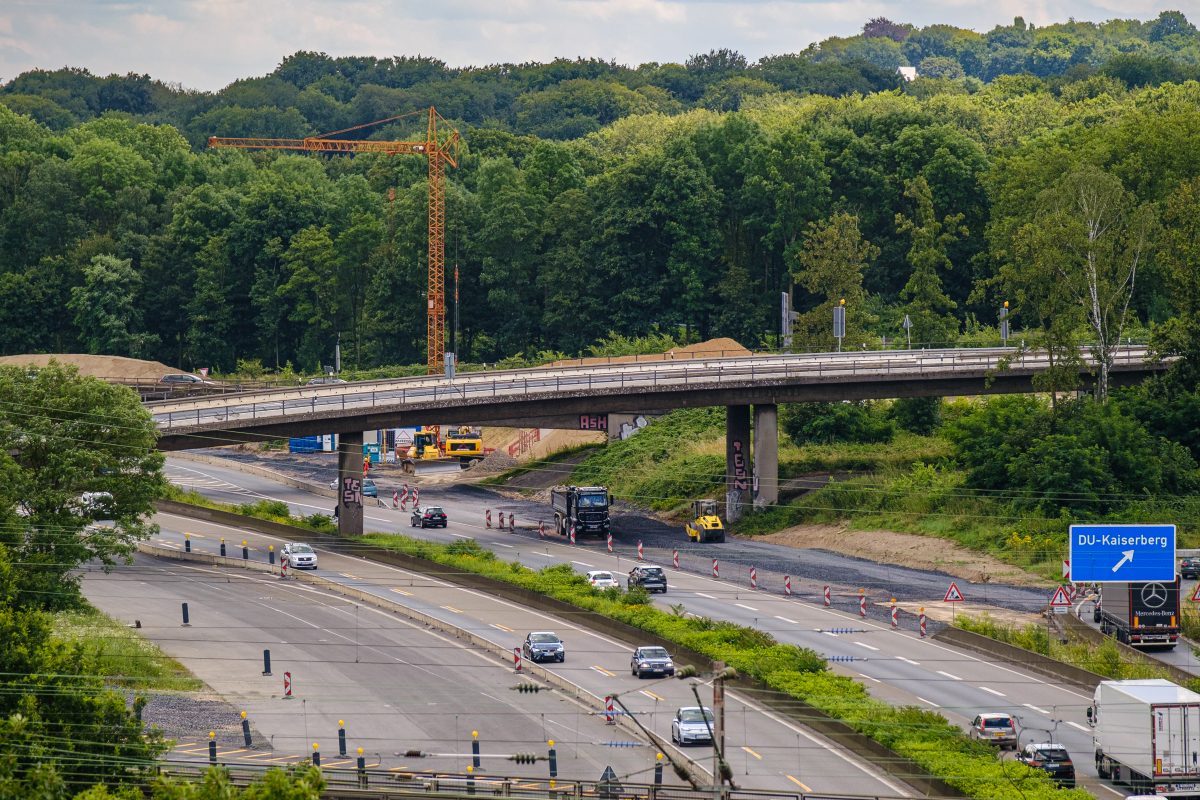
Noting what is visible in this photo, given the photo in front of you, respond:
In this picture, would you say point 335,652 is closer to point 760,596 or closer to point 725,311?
point 760,596

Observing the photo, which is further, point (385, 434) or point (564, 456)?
point (385, 434)

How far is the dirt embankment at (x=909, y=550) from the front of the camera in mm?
94375

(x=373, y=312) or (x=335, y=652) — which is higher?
(x=373, y=312)

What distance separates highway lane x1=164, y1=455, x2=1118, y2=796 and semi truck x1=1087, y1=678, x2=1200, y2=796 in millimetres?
2446

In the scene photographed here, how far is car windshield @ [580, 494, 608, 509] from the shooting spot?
108500 millimetres

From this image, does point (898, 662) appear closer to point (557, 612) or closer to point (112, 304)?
point (557, 612)

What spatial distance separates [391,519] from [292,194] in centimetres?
9075

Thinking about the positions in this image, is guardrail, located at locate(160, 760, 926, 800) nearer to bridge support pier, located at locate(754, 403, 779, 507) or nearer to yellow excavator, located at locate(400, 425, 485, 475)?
bridge support pier, located at locate(754, 403, 779, 507)

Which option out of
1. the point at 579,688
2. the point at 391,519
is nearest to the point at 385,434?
the point at 391,519

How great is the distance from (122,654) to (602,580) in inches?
1043

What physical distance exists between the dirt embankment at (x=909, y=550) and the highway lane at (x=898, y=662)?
11043 mm

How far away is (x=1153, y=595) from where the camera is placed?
76.1m

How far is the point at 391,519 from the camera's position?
382 feet

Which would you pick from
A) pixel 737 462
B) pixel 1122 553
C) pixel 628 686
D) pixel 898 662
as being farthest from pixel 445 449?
pixel 1122 553
